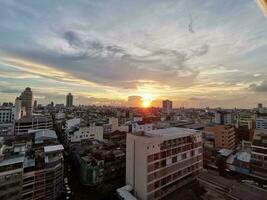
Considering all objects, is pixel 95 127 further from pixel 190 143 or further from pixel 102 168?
pixel 190 143

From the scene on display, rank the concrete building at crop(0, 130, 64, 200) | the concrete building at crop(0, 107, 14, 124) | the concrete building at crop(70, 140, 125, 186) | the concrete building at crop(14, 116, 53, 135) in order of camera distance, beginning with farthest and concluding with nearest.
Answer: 1. the concrete building at crop(0, 107, 14, 124)
2. the concrete building at crop(14, 116, 53, 135)
3. the concrete building at crop(70, 140, 125, 186)
4. the concrete building at crop(0, 130, 64, 200)

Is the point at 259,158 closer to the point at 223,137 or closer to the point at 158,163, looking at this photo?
the point at 223,137

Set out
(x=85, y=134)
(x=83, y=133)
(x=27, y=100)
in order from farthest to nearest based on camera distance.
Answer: (x=27, y=100) < (x=85, y=134) < (x=83, y=133)

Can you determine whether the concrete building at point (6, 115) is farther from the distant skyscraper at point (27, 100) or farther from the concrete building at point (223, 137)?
the concrete building at point (223, 137)

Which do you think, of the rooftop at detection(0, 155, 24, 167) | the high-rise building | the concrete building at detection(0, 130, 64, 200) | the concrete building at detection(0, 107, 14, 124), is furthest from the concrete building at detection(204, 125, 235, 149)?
the high-rise building

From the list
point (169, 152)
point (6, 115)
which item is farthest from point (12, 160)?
point (6, 115)

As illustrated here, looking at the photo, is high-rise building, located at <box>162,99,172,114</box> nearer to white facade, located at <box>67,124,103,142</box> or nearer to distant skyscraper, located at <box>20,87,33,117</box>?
distant skyscraper, located at <box>20,87,33,117</box>
